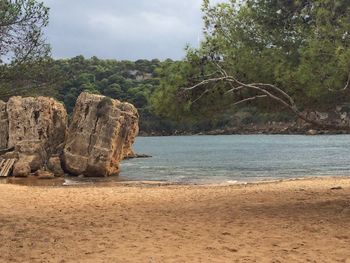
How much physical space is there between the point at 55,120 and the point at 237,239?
120 ft

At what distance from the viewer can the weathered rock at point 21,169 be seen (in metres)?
37.4

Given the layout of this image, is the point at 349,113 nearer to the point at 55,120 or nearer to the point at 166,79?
the point at 166,79

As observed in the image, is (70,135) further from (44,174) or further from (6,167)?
(6,167)

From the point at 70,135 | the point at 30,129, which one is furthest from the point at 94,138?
the point at 30,129

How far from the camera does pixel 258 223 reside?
1195 centimetres

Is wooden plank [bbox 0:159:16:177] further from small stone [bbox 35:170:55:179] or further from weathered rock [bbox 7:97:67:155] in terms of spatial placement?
weathered rock [bbox 7:97:67:155]

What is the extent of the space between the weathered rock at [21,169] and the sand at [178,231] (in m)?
21.2

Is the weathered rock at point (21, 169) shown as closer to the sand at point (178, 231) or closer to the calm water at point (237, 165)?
the calm water at point (237, 165)

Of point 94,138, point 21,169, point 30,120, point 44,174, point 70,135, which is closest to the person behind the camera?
point 44,174

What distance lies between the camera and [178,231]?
11.1 meters

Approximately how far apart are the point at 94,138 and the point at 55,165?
166 inches

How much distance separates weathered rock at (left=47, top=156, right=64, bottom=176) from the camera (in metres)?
40.1

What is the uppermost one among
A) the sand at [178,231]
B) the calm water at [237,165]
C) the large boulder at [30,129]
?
the large boulder at [30,129]

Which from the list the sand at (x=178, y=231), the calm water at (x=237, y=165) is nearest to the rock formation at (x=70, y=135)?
the calm water at (x=237, y=165)
